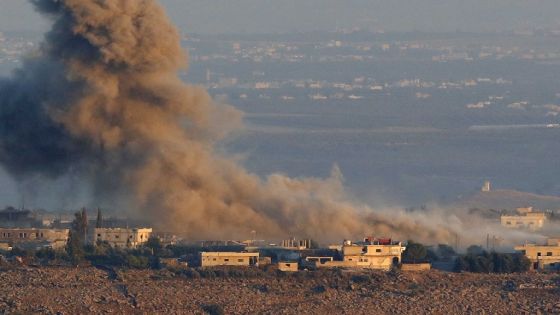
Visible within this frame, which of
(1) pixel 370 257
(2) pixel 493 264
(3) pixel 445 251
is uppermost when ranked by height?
(3) pixel 445 251

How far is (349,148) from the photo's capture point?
101312mm

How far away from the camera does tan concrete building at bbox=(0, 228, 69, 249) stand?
49844 millimetres

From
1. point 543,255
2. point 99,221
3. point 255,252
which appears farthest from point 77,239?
point 543,255

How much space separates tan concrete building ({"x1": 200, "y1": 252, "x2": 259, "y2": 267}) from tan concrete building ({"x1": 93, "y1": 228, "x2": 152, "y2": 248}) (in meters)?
4.13

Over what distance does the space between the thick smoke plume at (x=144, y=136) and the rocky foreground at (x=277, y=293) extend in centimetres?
588

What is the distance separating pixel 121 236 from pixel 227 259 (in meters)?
4.90

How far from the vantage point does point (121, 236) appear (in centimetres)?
4984

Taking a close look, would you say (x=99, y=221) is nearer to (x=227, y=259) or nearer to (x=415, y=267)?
(x=227, y=259)

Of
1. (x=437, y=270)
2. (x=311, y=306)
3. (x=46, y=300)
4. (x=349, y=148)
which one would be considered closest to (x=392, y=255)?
(x=437, y=270)

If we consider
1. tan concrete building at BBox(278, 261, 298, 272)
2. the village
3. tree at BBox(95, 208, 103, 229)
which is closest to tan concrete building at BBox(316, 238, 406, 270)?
the village

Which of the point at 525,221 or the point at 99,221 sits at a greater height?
the point at 525,221

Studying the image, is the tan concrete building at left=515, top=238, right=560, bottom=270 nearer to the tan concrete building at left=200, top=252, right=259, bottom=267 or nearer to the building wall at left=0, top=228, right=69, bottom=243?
the tan concrete building at left=200, top=252, right=259, bottom=267

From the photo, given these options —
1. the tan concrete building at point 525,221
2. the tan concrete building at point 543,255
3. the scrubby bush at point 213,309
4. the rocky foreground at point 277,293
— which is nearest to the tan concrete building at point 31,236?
the rocky foreground at point 277,293

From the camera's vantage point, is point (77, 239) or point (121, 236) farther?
point (121, 236)
